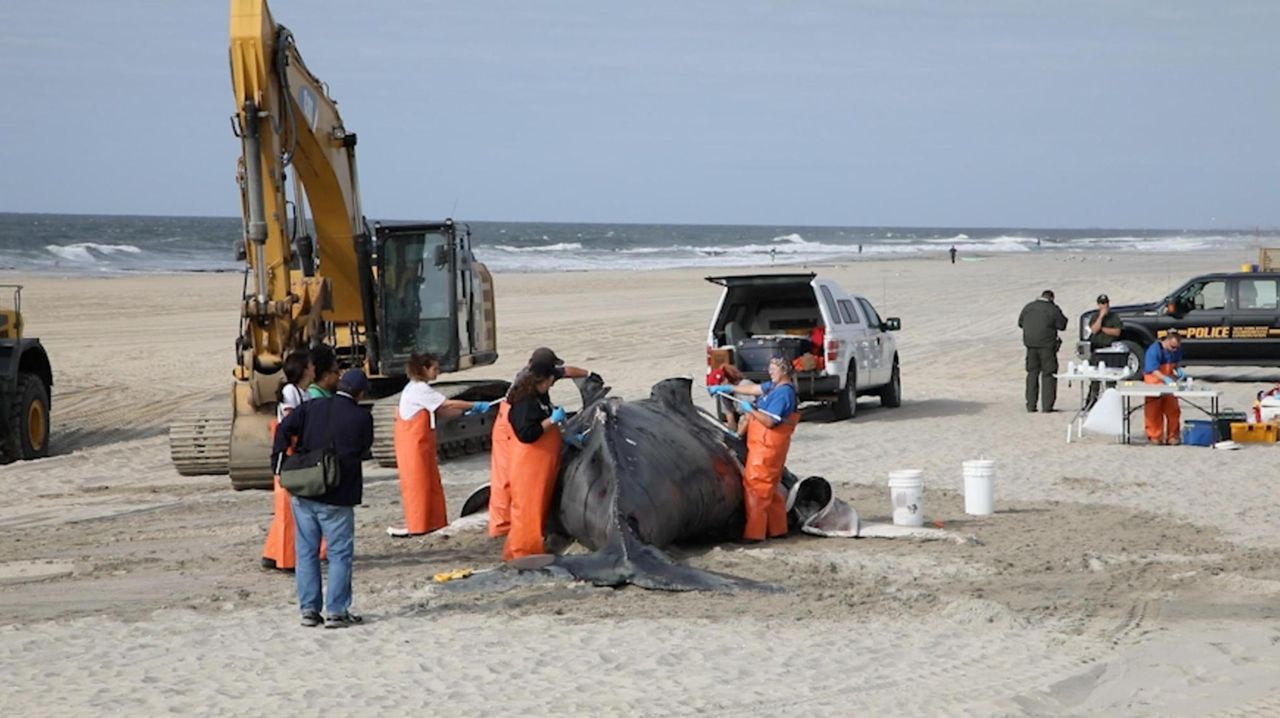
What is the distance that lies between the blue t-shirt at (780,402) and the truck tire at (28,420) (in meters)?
9.96

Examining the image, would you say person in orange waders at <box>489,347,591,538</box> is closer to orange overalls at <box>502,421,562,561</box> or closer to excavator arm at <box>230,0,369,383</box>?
orange overalls at <box>502,421,562,561</box>

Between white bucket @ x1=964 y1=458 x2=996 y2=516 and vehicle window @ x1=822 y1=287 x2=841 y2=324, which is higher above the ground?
vehicle window @ x1=822 y1=287 x2=841 y2=324

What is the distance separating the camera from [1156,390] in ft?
56.0

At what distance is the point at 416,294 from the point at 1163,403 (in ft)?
26.6

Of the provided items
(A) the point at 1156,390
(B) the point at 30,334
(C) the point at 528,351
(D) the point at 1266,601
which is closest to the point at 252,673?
(D) the point at 1266,601

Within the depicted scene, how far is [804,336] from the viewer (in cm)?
2048

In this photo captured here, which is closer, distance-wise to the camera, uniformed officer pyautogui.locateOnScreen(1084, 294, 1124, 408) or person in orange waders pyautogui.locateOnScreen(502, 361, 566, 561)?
person in orange waders pyautogui.locateOnScreen(502, 361, 566, 561)

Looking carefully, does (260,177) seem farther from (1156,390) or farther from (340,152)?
(1156,390)

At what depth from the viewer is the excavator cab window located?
1762cm

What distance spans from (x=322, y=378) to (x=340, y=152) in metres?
7.62

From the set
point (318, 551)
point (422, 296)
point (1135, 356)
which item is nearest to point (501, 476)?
point (318, 551)

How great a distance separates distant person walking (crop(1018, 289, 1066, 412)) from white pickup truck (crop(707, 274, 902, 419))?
1.98 m

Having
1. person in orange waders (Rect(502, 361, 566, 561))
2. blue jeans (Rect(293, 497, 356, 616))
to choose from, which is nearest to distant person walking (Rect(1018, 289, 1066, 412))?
person in orange waders (Rect(502, 361, 566, 561))

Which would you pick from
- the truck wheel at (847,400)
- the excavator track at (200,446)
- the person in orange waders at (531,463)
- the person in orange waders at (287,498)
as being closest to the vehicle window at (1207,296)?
the truck wheel at (847,400)
